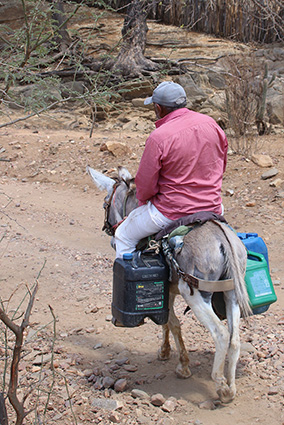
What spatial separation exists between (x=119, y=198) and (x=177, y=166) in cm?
99

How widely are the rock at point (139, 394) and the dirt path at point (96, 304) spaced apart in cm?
7

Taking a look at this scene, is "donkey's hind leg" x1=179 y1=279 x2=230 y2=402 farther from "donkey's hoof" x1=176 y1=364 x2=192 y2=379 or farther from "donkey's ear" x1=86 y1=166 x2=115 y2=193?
"donkey's ear" x1=86 y1=166 x2=115 y2=193

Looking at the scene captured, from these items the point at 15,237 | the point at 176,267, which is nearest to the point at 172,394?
the point at 176,267

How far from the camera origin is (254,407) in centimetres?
357

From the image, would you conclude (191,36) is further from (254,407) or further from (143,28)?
(254,407)

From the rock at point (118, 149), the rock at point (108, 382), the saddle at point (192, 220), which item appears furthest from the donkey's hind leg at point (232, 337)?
the rock at point (118, 149)

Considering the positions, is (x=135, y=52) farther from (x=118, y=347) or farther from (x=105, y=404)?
(x=105, y=404)

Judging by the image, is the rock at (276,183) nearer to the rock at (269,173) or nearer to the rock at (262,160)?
the rock at (269,173)

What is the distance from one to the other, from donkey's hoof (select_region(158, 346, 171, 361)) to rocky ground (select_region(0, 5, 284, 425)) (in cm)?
5

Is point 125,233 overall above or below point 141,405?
above

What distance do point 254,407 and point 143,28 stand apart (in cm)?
1405

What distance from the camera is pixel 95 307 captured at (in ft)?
17.9

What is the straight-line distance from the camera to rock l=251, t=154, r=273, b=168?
9.23 meters

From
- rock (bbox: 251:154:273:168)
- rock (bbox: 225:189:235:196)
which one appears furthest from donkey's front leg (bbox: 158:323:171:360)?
rock (bbox: 251:154:273:168)
